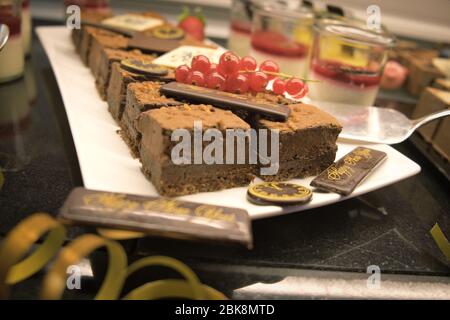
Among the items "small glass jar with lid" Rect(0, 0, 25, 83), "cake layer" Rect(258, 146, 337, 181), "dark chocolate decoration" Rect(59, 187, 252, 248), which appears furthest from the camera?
"small glass jar with lid" Rect(0, 0, 25, 83)

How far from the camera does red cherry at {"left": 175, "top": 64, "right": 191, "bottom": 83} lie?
1.41 meters

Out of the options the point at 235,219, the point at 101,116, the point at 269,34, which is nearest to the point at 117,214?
the point at 235,219

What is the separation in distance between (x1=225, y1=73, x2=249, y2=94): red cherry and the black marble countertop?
418mm

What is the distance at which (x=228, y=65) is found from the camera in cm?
142

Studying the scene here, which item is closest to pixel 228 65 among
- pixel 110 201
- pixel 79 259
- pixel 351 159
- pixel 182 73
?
pixel 182 73

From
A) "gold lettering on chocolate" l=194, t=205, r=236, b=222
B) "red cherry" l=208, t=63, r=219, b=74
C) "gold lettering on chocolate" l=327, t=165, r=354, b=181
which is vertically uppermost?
"red cherry" l=208, t=63, r=219, b=74

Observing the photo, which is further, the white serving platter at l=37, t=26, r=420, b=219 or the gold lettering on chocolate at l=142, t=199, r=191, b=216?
the white serving platter at l=37, t=26, r=420, b=219

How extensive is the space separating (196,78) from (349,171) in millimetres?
512

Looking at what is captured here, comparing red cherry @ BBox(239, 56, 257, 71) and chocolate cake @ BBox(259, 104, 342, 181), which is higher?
red cherry @ BBox(239, 56, 257, 71)

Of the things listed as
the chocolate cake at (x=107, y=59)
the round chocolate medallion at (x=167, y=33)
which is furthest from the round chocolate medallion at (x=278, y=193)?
the round chocolate medallion at (x=167, y=33)

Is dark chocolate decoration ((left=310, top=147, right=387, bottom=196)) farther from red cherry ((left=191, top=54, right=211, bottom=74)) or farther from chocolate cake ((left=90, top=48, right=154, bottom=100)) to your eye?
chocolate cake ((left=90, top=48, right=154, bottom=100))

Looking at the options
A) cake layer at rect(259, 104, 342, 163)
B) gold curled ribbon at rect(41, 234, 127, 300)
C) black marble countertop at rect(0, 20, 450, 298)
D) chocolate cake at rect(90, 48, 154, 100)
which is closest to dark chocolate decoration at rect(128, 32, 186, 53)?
chocolate cake at rect(90, 48, 154, 100)

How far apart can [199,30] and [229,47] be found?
0.20 meters
